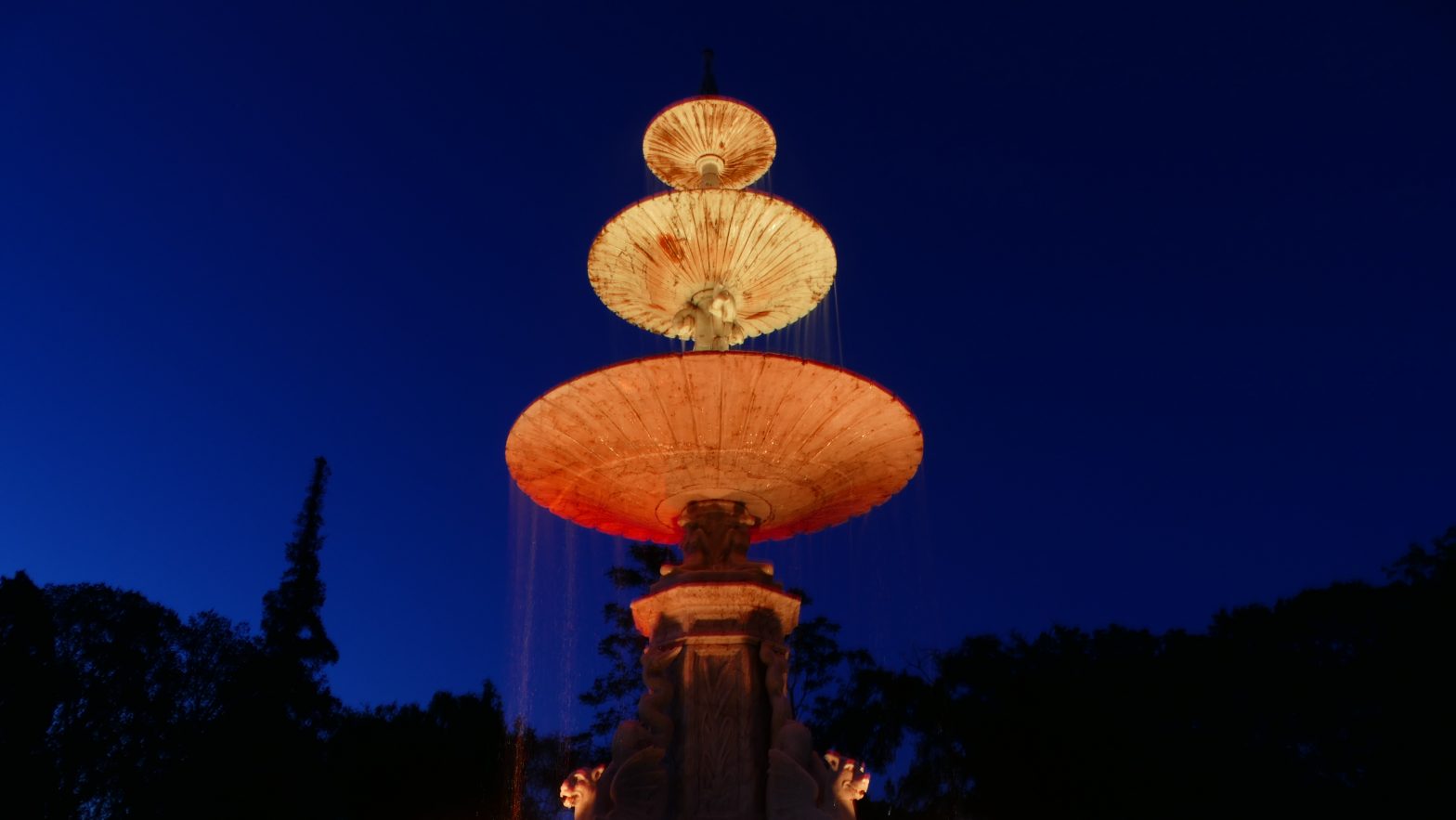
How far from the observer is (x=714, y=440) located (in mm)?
8281

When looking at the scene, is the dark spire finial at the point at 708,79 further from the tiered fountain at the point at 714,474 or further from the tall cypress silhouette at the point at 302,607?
the tall cypress silhouette at the point at 302,607

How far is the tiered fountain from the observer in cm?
766

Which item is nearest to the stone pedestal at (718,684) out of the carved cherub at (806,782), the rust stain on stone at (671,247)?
the carved cherub at (806,782)

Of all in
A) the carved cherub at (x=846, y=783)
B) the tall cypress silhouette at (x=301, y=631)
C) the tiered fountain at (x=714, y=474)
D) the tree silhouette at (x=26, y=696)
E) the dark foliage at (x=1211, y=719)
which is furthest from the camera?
the tall cypress silhouette at (x=301, y=631)

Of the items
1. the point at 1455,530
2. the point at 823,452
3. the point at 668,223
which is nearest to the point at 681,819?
the point at 823,452

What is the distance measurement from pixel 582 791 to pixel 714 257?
4839 mm

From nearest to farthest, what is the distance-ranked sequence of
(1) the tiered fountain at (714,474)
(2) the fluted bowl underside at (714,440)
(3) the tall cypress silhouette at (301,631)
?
(1) the tiered fountain at (714,474), (2) the fluted bowl underside at (714,440), (3) the tall cypress silhouette at (301,631)

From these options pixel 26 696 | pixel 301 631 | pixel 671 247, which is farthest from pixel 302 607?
pixel 671 247

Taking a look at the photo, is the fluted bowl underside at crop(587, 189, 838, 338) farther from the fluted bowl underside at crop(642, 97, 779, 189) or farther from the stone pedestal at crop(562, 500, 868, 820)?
the stone pedestal at crop(562, 500, 868, 820)

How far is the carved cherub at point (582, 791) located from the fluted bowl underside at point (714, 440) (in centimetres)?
237

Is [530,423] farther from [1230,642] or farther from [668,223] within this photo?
[1230,642]

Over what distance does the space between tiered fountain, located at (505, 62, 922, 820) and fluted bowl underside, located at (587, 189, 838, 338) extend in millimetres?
17

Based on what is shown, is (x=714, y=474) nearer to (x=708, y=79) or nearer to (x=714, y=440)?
(x=714, y=440)

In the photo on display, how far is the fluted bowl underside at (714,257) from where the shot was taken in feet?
31.2
